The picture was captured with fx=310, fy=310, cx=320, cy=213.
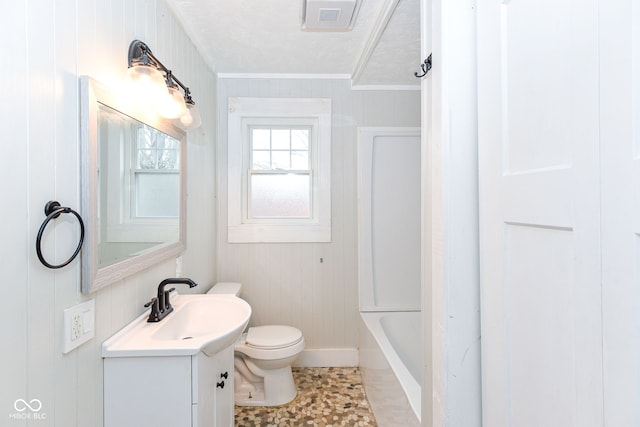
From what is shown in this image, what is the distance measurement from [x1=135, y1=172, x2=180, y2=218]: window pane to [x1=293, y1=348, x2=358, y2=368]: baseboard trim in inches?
65.4

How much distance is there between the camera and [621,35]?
49 centimetres

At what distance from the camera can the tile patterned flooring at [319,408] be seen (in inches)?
78.0

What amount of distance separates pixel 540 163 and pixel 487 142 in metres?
0.18

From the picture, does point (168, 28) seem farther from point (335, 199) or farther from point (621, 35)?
point (621, 35)

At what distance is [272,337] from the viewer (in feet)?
7.21

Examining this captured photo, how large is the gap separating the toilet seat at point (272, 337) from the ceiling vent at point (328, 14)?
203cm

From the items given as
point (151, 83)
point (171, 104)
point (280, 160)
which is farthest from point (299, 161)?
point (151, 83)

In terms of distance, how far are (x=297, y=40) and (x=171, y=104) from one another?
1.07m

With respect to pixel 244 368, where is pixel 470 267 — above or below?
above

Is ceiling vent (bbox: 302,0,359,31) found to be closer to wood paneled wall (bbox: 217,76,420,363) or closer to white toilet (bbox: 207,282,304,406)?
wood paneled wall (bbox: 217,76,420,363)

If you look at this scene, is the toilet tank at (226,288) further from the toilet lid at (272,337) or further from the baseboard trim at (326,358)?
the baseboard trim at (326,358)

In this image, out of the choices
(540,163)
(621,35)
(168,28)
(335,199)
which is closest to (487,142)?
(540,163)

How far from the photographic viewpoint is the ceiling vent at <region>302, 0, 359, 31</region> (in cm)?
161

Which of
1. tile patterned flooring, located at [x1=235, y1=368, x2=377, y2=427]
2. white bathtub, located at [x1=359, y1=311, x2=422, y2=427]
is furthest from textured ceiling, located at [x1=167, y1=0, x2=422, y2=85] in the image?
tile patterned flooring, located at [x1=235, y1=368, x2=377, y2=427]
